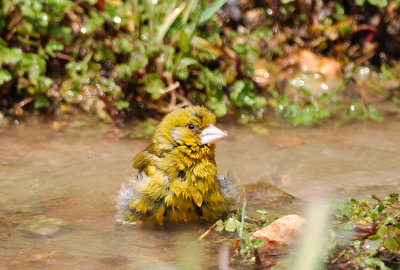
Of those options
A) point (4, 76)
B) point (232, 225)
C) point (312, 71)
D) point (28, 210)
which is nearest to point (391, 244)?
point (232, 225)

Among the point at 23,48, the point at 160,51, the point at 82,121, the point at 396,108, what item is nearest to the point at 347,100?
the point at 396,108

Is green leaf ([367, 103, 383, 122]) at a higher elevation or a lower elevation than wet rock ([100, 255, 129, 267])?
higher

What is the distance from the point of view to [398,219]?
2.82m

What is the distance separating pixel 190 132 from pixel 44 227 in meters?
0.94

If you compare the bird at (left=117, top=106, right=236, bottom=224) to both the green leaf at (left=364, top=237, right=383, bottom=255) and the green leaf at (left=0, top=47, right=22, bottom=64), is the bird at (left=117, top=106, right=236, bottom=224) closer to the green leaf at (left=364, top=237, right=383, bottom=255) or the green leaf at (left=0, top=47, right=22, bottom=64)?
the green leaf at (left=364, top=237, right=383, bottom=255)

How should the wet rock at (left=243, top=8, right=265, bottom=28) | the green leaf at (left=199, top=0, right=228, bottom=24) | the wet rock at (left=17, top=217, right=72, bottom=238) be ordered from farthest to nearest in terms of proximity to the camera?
the wet rock at (left=243, top=8, right=265, bottom=28)
the green leaf at (left=199, top=0, right=228, bottom=24)
the wet rock at (left=17, top=217, right=72, bottom=238)

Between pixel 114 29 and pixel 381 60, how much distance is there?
2.99 m

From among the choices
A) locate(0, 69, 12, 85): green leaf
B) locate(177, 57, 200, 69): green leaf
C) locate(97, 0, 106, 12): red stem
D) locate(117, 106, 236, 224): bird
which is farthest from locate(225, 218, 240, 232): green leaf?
locate(97, 0, 106, 12): red stem

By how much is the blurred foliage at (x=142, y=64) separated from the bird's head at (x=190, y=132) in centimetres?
162

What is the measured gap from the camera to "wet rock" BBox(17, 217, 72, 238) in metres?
3.21

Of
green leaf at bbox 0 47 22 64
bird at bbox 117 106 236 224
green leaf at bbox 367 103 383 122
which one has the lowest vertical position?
bird at bbox 117 106 236 224

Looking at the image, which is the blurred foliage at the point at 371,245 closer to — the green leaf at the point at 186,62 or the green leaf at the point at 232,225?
the green leaf at the point at 232,225

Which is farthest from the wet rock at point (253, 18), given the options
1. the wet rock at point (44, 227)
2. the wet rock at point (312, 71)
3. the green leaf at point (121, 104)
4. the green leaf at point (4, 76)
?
the wet rock at point (44, 227)

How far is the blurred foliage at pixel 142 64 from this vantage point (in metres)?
5.16
